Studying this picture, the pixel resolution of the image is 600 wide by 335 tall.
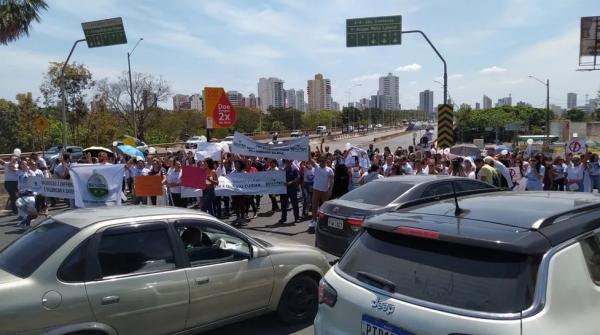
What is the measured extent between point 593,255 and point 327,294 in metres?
1.62

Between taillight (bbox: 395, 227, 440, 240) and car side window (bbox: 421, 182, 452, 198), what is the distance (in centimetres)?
→ 487

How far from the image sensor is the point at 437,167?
1301cm

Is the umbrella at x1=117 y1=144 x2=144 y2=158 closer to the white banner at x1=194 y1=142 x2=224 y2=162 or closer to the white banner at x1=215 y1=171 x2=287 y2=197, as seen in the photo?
the white banner at x1=194 y1=142 x2=224 y2=162

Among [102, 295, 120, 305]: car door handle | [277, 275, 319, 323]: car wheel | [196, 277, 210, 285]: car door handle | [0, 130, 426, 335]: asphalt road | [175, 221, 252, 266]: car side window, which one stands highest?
[175, 221, 252, 266]: car side window

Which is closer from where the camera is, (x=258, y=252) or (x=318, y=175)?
(x=258, y=252)

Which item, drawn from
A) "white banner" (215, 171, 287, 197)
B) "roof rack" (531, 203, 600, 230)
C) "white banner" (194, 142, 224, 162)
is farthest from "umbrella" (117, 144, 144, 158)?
"roof rack" (531, 203, 600, 230)

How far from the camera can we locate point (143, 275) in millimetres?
4254

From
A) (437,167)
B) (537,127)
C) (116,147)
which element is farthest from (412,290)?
(537,127)

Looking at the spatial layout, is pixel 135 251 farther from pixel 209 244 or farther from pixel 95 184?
pixel 95 184

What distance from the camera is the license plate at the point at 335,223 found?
743cm

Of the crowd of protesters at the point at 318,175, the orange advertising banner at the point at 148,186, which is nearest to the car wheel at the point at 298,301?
the crowd of protesters at the point at 318,175

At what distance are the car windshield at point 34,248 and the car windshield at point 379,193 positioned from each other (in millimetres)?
4643

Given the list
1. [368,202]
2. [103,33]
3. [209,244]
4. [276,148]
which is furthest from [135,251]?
[103,33]

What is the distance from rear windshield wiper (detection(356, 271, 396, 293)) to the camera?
2793 mm
